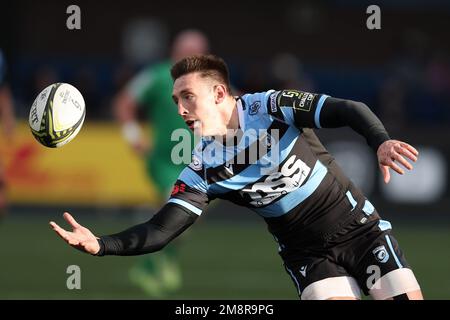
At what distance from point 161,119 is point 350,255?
5.42m

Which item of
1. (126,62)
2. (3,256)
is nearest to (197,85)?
(3,256)

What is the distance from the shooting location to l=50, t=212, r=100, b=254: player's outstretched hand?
5.84 metres

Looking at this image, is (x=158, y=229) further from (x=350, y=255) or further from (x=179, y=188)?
(x=350, y=255)

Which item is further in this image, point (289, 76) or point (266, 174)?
point (289, 76)

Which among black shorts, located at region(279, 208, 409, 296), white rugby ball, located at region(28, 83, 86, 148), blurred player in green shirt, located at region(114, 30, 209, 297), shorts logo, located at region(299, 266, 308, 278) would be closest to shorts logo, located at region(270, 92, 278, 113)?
black shorts, located at region(279, 208, 409, 296)

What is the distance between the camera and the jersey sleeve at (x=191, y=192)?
6.46 m

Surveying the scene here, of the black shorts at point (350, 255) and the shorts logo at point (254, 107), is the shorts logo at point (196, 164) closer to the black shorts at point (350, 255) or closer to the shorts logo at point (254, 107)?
the shorts logo at point (254, 107)

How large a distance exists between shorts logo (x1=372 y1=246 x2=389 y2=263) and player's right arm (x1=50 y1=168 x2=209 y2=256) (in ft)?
3.49

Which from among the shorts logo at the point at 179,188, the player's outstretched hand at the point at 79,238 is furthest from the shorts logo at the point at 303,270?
the player's outstretched hand at the point at 79,238

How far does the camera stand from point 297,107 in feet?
20.8

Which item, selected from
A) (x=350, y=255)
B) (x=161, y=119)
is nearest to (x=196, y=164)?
(x=350, y=255)

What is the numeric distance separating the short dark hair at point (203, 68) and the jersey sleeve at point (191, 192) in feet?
1.83

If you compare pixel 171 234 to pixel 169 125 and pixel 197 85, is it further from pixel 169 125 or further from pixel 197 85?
pixel 169 125

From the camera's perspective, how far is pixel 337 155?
1644cm
